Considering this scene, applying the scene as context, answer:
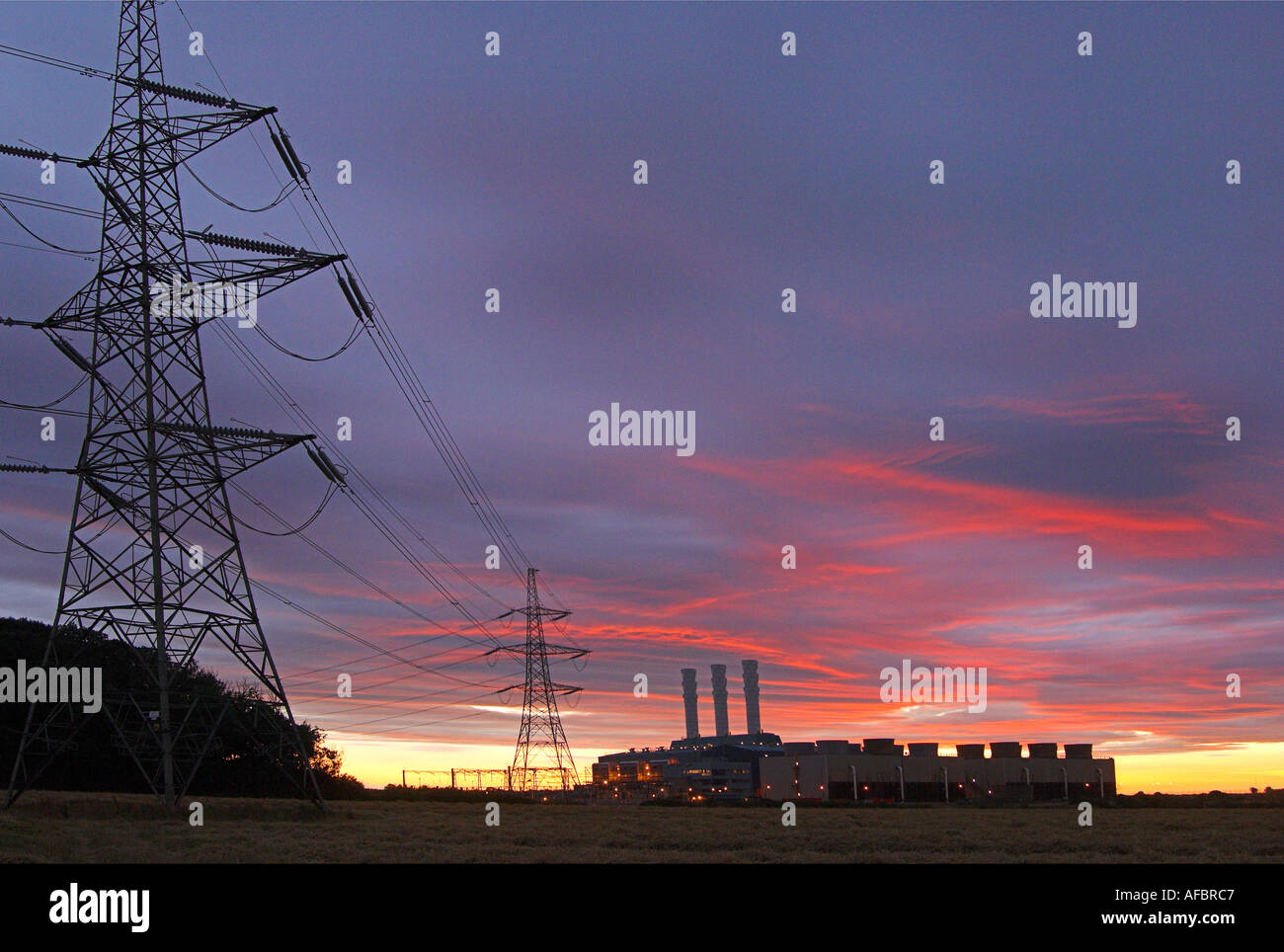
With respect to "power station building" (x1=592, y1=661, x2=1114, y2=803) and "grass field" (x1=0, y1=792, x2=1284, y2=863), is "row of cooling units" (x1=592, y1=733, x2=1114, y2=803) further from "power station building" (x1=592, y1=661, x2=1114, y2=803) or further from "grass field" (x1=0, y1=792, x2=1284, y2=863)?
"grass field" (x1=0, y1=792, x2=1284, y2=863)

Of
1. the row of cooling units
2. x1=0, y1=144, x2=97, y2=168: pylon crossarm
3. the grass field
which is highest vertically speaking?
x1=0, y1=144, x2=97, y2=168: pylon crossarm

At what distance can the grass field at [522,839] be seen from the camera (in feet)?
92.1

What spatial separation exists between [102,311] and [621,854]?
85.5ft

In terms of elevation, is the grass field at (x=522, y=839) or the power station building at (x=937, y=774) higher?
the grass field at (x=522, y=839)

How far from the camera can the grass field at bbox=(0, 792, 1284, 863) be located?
2808 cm

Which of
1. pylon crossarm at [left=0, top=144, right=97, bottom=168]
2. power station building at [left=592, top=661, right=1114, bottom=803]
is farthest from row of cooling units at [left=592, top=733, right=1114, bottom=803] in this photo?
pylon crossarm at [left=0, top=144, right=97, bottom=168]

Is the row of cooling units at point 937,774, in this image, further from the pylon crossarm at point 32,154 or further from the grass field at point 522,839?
the pylon crossarm at point 32,154

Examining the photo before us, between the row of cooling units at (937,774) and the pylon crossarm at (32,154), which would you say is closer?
the pylon crossarm at (32,154)

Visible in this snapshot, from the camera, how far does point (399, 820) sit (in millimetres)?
45219

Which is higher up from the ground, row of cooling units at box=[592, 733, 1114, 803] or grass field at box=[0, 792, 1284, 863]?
grass field at box=[0, 792, 1284, 863]

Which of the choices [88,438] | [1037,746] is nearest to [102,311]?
[88,438]

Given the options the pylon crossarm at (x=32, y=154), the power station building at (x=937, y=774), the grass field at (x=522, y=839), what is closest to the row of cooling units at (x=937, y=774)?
the power station building at (x=937, y=774)

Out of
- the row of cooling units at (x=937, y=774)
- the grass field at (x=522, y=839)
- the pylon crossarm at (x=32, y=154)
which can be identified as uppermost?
the pylon crossarm at (x=32, y=154)
